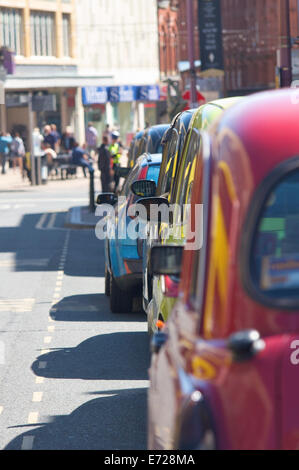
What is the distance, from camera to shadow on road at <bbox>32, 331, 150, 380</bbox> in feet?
29.6

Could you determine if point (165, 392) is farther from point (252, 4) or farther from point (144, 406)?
point (252, 4)

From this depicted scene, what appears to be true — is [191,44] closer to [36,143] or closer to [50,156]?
[36,143]

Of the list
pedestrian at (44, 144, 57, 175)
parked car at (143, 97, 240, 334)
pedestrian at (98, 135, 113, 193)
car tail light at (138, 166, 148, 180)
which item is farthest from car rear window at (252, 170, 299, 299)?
pedestrian at (44, 144, 57, 175)

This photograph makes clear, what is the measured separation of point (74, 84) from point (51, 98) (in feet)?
95.4

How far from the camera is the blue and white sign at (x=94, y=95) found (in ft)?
232

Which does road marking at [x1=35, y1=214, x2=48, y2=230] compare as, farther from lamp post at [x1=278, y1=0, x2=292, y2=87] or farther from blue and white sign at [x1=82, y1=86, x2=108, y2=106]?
blue and white sign at [x1=82, y1=86, x2=108, y2=106]

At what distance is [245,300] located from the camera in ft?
12.4

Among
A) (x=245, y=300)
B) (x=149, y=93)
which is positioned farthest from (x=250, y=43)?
(x=245, y=300)

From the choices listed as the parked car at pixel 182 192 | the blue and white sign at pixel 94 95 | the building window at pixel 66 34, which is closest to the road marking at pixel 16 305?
the parked car at pixel 182 192

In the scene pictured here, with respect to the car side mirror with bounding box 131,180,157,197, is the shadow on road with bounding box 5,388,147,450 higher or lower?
lower

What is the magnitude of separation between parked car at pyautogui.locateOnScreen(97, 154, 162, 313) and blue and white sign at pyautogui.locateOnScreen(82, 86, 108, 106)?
192 ft

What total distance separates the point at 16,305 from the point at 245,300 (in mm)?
9530

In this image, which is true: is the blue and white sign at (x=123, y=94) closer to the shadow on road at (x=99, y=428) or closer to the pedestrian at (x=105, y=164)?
the pedestrian at (x=105, y=164)

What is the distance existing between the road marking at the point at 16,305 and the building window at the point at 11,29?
52.3 m
